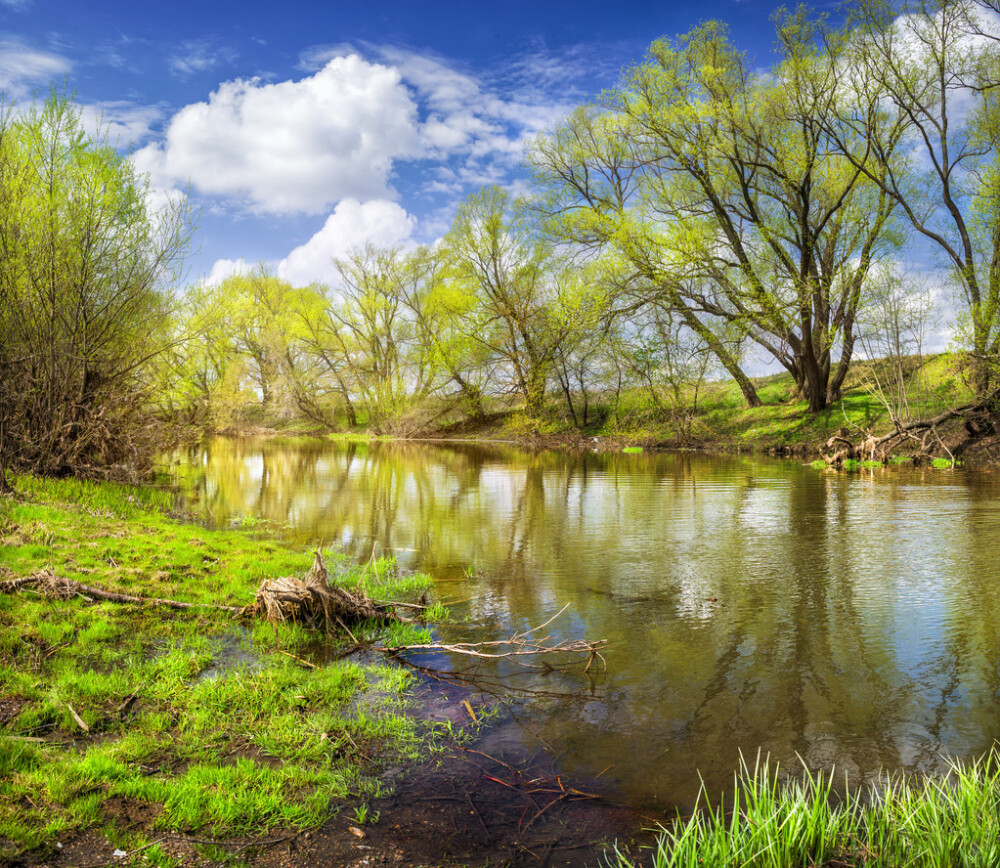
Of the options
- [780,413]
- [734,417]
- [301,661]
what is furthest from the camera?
[734,417]

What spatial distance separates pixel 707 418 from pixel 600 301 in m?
8.89

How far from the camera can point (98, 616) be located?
605 centimetres

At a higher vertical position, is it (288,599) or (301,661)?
(288,599)

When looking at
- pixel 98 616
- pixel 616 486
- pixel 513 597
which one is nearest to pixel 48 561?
pixel 98 616

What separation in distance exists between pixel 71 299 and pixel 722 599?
1293 centimetres

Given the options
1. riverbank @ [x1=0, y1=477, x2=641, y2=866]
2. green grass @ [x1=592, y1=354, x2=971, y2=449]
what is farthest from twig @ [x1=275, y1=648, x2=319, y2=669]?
green grass @ [x1=592, y1=354, x2=971, y2=449]

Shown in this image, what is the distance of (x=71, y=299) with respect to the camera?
12.7m

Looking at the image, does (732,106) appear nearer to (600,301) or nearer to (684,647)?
(600,301)

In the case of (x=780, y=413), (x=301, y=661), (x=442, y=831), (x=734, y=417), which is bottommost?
(x=442, y=831)

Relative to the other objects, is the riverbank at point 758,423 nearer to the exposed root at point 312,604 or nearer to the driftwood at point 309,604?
the driftwood at point 309,604

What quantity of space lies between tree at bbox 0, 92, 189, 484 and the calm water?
9.70 ft

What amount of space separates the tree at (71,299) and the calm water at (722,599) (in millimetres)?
2957

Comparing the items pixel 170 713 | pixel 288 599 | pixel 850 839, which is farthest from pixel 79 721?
pixel 850 839

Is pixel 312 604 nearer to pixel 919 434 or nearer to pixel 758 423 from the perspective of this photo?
pixel 919 434
